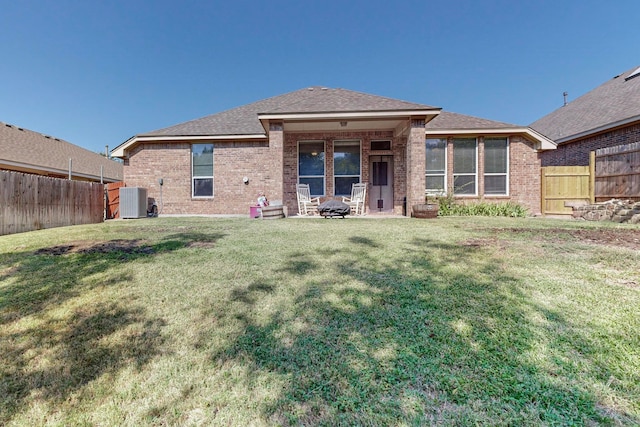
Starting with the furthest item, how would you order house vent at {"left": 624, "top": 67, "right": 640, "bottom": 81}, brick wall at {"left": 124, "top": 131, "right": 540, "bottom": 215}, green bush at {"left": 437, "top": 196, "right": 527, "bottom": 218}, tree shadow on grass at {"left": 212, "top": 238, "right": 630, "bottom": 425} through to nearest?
1. house vent at {"left": 624, "top": 67, "right": 640, "bottom": 81}
2. brick wall at {"left": 124, "top": 131, "right": 540, "bottom": 215}
3. green bush at {"left": 437, "top": 196, "right": 527, "bottom": 218}
4. tree shadow on grass at {"left": 212, "top": 238, "right": 630, "bottom": 425}

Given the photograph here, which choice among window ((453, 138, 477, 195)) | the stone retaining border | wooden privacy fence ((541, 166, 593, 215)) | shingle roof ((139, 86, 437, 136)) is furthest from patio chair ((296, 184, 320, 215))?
wooden privacy fence ((541, 166, 593, 215))

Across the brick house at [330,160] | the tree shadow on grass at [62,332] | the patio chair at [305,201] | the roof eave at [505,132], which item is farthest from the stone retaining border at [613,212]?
the tree shadow on grass at [62,332]

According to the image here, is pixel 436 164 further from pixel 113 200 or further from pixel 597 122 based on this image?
pixel 113 200

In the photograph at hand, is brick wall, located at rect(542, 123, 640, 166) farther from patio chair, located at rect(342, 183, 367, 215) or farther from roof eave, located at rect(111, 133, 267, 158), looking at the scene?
roof eave, located at rect(111, 133, 267, 158)

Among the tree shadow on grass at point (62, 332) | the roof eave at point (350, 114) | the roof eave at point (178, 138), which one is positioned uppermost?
the roof eave at point (350, 114)

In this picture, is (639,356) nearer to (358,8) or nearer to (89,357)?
(89,357)

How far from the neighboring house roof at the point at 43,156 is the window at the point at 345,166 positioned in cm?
1317

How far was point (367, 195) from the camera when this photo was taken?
1099 centimetres

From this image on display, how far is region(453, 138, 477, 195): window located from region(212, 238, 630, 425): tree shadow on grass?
887cm

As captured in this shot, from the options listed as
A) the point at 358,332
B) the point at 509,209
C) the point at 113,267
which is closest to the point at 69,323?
the point at 113,267

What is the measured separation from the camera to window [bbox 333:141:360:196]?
10.9 meters

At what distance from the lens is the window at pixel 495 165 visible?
34.1 feet

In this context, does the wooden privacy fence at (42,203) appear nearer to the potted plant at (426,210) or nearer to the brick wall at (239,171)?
the brick wall at (239,171)

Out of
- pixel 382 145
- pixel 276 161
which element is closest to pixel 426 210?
pixel 382 145
